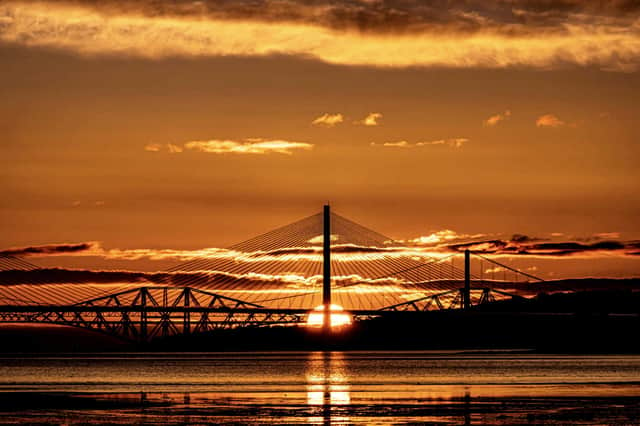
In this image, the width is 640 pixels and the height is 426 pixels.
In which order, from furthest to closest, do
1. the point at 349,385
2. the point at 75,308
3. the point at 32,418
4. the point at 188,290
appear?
the point at 188,290 → the point at 75,308 → the point at 349,385 → the point at 32,418

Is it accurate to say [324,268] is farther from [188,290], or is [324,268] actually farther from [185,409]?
[185,409]

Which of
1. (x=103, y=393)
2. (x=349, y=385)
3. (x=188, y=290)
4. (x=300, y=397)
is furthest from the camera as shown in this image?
(x=188, y=290)

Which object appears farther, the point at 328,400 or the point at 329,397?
the point at 329,397

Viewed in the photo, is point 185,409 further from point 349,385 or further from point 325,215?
point 325,215

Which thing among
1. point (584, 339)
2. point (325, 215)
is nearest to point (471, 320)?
point (584, 339)

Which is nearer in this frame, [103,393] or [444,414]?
[444,414]

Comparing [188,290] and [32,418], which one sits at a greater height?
[188,290]

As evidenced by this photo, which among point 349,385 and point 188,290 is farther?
point 188,290

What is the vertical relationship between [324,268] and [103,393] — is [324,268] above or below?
above

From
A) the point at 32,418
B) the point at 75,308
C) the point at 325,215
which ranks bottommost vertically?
the point at 32,418

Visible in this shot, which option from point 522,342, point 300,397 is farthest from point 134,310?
point 300,397
